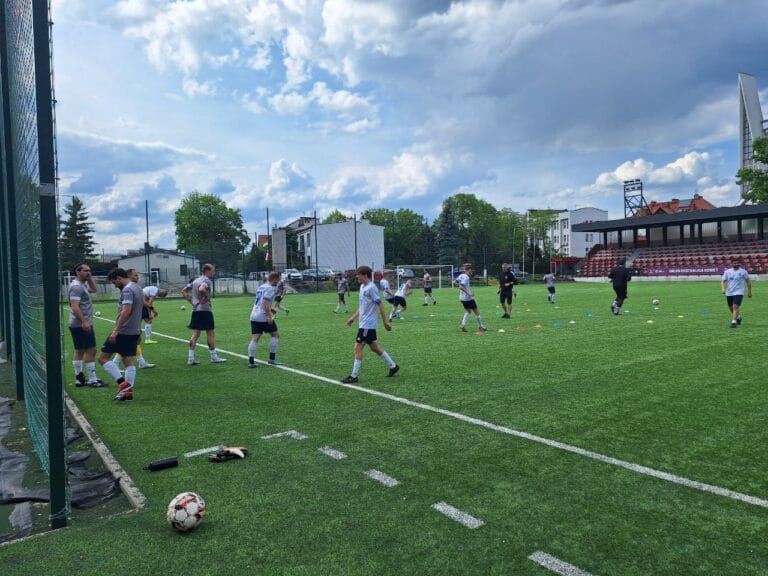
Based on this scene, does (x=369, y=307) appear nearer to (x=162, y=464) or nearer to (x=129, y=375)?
(x=129, y=375)

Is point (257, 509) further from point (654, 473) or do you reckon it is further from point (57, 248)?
point (654, 473)

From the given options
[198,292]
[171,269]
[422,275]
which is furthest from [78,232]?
[198,292]

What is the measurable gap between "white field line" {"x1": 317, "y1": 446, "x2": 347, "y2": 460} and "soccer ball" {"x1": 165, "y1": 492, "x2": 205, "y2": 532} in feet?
5.09

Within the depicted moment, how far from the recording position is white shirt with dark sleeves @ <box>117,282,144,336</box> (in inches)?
312

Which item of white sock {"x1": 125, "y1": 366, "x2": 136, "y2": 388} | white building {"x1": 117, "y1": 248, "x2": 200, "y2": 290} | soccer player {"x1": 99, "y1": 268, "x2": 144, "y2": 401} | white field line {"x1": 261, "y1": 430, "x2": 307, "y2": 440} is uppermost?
white building {"x1": 117, "y1": 248, "x2": 200, "y2": 290}

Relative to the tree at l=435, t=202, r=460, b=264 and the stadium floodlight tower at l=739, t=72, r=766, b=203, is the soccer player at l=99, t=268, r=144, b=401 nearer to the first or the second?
the tree at l=435, t=202, r=460, b=264

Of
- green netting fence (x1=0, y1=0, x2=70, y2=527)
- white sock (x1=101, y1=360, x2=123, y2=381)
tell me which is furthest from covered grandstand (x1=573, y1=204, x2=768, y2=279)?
green netting fence (x1=0, y1=0, x2=70, y2=527)

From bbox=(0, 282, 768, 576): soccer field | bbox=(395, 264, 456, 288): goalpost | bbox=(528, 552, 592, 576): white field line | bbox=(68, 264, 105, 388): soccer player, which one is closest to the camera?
bbox=(528, 552, 592, 576): white field line

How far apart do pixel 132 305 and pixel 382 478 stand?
17.3 ft

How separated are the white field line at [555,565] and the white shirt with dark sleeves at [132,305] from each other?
6719 mm

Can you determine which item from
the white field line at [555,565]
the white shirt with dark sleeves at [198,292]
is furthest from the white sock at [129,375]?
the white field line at [555,565]

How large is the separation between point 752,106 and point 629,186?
57.6ft

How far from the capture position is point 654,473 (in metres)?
4.59

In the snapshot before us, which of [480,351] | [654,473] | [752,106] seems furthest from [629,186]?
[654,473]
